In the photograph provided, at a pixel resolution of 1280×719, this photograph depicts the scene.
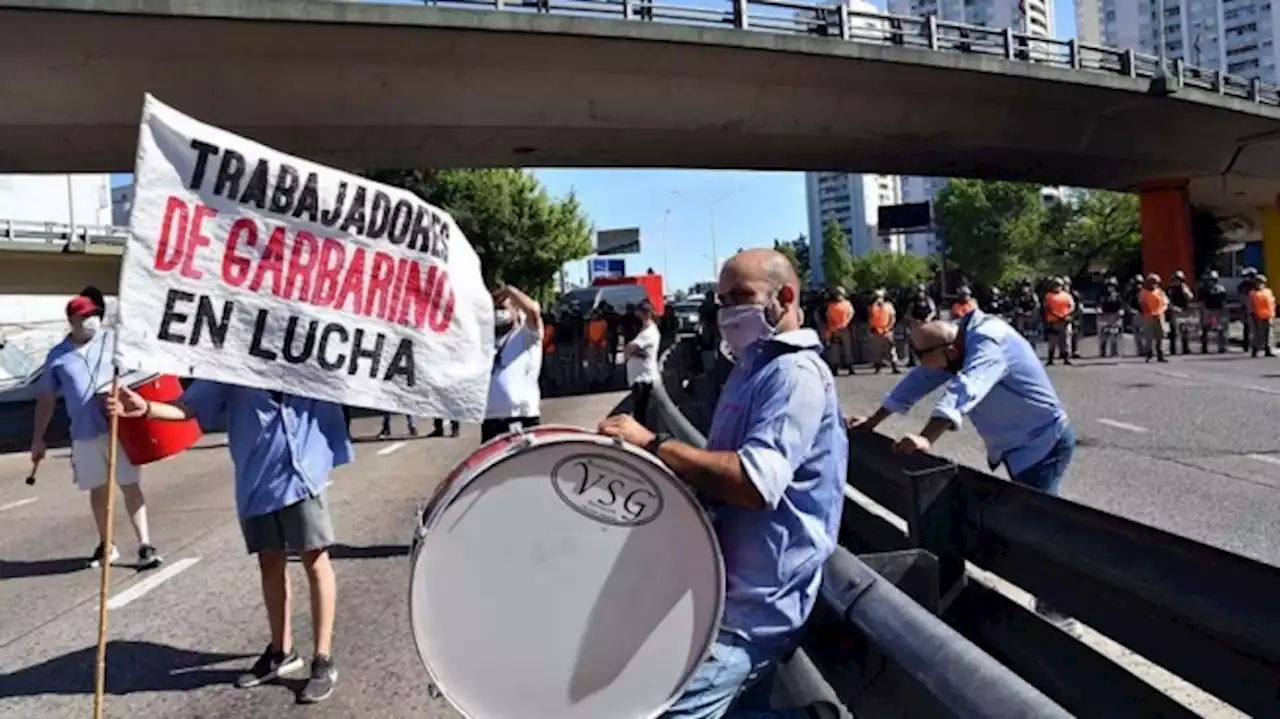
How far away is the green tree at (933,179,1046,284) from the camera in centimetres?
10962

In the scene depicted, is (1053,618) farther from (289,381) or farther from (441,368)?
(289,381)

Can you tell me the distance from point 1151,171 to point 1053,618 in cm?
3673

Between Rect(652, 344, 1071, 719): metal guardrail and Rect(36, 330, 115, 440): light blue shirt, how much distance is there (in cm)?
611

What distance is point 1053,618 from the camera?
5824 mm

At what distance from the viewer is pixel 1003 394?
19.7ft

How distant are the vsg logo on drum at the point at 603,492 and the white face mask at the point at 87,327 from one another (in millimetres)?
6045

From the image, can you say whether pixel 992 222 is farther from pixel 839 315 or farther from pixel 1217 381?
pixel 1217 381

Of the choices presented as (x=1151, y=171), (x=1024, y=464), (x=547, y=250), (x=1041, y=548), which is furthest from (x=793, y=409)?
(x=547, y=250)

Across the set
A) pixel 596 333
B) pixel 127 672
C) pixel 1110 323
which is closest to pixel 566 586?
pixel 127 672

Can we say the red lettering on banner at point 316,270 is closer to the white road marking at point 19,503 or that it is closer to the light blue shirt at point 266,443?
the light blue shirt at point 266,443

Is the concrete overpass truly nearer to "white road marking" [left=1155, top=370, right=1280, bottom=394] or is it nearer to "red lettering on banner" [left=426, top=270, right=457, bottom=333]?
"white road marking" [left=1155, top=370, right=1280, bottom=394]

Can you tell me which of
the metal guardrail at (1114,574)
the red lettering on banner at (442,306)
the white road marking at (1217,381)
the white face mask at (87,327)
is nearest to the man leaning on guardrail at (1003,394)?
the metal guardrail at (1114,574)

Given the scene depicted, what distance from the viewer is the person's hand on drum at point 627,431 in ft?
9.52

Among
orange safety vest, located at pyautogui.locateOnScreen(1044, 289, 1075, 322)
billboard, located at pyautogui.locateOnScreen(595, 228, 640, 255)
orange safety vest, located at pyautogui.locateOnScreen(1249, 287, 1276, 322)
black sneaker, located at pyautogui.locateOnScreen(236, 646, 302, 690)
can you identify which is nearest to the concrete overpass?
orange safety vest, located at pyautogui.locateOnScreen(1044, 289, 1075, 322)
